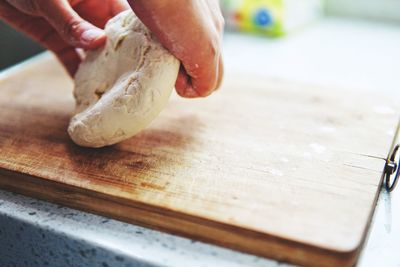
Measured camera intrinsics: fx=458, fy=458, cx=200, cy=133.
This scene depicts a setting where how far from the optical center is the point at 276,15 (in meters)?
1.45

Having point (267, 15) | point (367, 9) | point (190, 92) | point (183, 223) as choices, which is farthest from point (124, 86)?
point (367, 9)

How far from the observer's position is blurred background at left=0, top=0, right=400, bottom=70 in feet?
4.38

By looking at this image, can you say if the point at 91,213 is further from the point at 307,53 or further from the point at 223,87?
the point at 307,53

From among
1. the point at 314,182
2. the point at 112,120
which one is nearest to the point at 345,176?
the point at 314,182

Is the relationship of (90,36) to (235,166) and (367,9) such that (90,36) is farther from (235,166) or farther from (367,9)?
(367,9)

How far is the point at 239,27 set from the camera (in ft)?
5.15

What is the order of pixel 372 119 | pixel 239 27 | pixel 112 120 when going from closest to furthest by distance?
1. pixel 112 120
2. pixel 372 119
3. pixel 239 27

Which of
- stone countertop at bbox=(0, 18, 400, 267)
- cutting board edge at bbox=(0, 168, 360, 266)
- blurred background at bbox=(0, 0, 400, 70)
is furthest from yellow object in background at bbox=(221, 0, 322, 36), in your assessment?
cutting board edge at bbox=(0, 168, 360, 266)

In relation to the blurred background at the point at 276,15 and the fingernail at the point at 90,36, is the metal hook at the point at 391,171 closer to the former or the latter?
the fingernail at the point at 90,36

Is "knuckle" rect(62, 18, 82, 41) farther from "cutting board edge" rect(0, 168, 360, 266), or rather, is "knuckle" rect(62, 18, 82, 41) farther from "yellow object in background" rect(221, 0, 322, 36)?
"yellow object in background" rect(221, 0, 322, 36)

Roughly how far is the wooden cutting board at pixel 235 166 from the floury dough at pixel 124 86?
49 millimetres

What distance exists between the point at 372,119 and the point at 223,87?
1.08 feet

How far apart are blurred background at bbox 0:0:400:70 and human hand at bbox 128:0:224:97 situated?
0.70 meters

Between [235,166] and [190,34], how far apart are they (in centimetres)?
22
